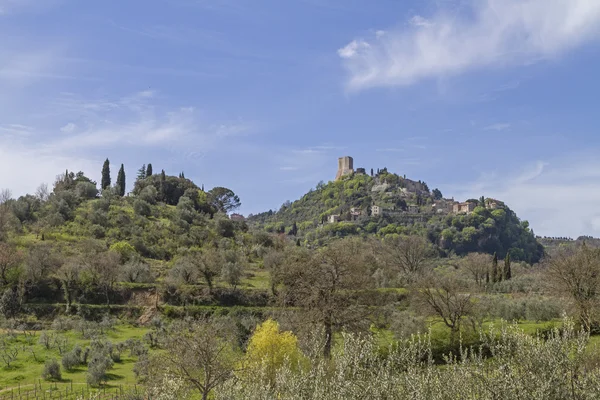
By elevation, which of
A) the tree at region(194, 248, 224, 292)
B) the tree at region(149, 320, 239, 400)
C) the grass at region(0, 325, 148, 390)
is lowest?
the grass at region(0, 325, 148, 390)

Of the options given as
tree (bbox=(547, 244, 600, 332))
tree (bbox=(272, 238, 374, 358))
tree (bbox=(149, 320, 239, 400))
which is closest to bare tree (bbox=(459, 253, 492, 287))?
tree (bbox=(547, 244, 600, 332))

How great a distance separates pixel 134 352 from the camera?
38188 mm

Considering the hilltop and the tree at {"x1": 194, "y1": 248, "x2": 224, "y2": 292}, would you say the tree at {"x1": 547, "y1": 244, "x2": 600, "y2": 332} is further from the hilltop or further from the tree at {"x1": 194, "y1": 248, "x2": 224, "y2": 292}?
the hilltop

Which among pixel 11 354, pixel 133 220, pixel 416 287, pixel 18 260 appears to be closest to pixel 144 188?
pixel 133 220

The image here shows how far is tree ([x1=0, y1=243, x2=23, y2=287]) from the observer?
177 feet

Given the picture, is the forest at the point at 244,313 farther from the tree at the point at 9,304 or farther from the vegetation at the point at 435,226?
the vegetation at the point at 435,226

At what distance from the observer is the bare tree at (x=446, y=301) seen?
35531 mm

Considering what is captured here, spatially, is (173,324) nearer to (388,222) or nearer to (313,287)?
(313,287)

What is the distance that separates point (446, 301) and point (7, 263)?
45.2m

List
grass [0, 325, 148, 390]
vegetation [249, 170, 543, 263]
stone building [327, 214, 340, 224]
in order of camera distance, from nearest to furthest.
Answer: grass [0, 325, 148, 390] < vegetation [249, 170, 543, 263] < stone building [327, 214, 340, 224]

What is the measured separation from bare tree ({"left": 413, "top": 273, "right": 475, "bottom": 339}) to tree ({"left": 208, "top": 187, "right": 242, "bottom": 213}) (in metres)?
81.6

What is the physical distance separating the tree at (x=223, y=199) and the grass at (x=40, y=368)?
7405 cm

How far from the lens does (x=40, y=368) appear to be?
33.8 m

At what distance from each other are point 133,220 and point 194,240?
454 inches
